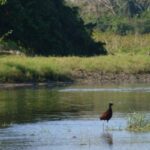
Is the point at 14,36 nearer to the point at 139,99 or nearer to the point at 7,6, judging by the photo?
the point at 7,6

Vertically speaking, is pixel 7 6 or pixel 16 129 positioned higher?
pixel 7 6

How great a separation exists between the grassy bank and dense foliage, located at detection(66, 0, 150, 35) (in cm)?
5003

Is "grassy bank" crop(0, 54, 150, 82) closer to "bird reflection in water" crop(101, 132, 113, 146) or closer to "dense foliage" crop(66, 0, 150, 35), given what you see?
"bird reflection in water" crop(101, 132, 113, 146)

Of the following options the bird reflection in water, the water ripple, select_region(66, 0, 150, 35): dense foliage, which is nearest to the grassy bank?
the water ripple

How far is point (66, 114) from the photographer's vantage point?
84.8ft

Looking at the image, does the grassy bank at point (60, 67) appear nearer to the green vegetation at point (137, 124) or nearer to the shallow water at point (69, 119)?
the shallow water at point (69, 119)

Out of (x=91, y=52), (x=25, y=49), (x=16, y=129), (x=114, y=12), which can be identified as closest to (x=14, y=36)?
(x=25, y=49)

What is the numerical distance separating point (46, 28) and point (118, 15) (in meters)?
68.4

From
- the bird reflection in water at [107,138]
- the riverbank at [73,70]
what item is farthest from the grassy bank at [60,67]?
the bird reflection in water at [107,138]

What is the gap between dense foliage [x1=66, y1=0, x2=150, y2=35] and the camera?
10331 centimetres

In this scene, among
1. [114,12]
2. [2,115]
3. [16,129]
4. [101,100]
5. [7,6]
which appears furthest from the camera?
[114,12]

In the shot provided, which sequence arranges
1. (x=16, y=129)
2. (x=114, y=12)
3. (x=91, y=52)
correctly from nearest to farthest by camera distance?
(x=16, y=129), (x=91, y=52), (x=114, y=12)

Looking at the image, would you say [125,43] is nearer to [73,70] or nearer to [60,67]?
[73,70]

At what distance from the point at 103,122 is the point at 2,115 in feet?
12.6
